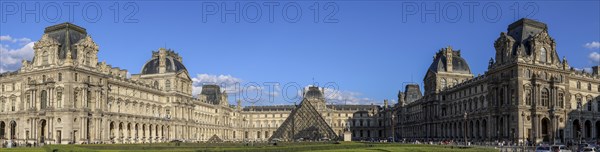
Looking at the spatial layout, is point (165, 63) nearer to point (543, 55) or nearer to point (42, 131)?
point (42, 131)

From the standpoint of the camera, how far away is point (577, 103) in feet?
311

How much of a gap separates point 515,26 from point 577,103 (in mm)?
14876

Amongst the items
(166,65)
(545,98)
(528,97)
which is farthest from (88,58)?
(545,98)

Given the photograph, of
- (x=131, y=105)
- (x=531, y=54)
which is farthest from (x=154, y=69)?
(x=531, y=54)

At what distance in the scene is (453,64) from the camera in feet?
413

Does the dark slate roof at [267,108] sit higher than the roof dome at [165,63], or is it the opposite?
the roof dome at [165,63]

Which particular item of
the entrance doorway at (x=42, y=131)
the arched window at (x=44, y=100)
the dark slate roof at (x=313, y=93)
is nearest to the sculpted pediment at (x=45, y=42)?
the arched window at (x=44, y=100)

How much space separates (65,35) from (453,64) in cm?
7284

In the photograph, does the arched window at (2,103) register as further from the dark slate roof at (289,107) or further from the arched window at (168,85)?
the dark slate roof at (289,107)

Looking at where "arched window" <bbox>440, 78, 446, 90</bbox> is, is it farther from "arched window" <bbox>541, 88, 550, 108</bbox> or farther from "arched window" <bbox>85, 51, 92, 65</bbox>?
"arched window" <bbox>85, 51, 92, 65</bbox>

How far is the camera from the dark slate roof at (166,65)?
12406 centimetres

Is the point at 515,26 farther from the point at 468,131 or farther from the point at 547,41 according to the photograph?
the point at 468,131

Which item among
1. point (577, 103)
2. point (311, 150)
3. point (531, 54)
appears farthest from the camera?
point (577, 103)

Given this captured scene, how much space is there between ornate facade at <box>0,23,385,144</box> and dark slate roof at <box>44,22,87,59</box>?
0.14 meters
